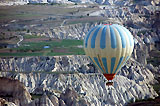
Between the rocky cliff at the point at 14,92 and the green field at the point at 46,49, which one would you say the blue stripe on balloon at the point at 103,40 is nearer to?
the rocky cliff at the point at 14,92

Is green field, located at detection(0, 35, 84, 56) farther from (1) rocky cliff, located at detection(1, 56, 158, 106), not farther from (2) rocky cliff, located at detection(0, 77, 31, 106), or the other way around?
(2) rocky cliff, located at detection(0, 77, 31, 106)

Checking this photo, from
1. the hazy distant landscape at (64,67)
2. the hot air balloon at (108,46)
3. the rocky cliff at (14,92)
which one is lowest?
the hazy distant landscape at (64,67)

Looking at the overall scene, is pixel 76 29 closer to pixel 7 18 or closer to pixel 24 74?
pixel 7 18

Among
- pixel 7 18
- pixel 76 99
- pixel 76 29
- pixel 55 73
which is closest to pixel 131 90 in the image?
pixel 55 73

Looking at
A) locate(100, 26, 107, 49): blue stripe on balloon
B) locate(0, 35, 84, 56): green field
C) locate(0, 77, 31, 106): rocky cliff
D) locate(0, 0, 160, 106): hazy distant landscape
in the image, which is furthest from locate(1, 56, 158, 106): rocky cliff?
locate(100, 26, 107, 49): blue stripe on balloon

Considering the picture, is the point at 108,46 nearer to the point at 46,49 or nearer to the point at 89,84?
the point at 89,84

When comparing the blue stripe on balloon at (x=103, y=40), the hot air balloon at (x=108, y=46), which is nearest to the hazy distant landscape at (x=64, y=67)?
the hot air balloon at (x=108, y=46)

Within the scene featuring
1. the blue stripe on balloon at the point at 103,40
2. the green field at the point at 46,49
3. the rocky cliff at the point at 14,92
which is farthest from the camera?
the green field at the point at 46,49
